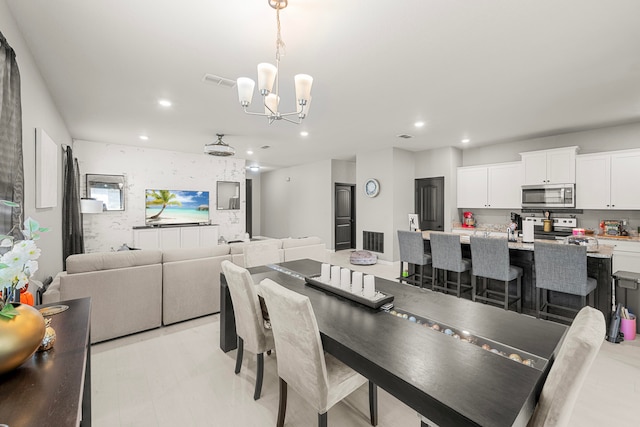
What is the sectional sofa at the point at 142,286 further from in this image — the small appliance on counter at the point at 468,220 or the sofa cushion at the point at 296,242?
the small appliance on counter at the point at 468,220

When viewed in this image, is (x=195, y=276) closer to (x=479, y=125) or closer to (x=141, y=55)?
(x=141, y=55)

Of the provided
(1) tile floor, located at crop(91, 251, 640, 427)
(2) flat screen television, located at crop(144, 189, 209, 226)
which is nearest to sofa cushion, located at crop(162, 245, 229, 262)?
(1) tile floor, located at crop(91, 251, 640, 427)

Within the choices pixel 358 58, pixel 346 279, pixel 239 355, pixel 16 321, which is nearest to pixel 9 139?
pixel 16 321

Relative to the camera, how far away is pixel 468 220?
618 centimetres

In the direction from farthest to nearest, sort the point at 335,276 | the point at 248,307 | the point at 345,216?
1. the point at 345,216
2. the point at 335,276
3. the point at 248,307

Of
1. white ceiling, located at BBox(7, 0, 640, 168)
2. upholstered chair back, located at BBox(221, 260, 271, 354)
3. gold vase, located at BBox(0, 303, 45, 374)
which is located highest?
white ceiling, located at BBox(7, 0, 640, 168)

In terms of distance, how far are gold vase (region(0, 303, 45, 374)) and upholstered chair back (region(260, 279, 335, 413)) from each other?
896mm

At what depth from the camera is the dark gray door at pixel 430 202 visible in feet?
21.0

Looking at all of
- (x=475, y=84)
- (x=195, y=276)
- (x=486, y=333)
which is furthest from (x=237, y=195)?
(x=486, y=333)

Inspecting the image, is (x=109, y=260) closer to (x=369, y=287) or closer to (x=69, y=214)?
(x=69, y=214)

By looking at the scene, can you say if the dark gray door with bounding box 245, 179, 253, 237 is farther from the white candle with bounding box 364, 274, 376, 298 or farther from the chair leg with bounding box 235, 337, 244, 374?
the white candle with bounding box 364, 274, 376, 298

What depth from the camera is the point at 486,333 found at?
1.41 meters

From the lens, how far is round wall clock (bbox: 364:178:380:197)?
6.63 metres

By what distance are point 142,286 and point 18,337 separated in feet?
7.69
